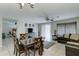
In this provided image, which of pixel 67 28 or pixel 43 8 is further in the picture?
pixel 67 28

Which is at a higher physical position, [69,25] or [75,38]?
[69,25]

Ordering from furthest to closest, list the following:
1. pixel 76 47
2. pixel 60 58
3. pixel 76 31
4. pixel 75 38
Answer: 1. pixel 76 31
2. pixel 75 38
3. pixel 76 47
4. pixel 60 58

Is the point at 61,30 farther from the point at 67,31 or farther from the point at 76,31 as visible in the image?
the point at 76,31

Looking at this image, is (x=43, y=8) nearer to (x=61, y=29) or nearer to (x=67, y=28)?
(x=67, y=28)

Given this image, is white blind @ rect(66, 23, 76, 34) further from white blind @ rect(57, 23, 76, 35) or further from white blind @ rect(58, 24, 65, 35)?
white blind @ rect(58, 24, 65, 35)

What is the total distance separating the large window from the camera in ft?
24.8

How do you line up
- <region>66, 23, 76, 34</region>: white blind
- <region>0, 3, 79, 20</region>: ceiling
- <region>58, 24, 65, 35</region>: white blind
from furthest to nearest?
<region>58, 24, 65, 35</region>: white blind, <region>66, 23, 76, 34</region>: white blind, <region>0, 3, 79, 20</region>: ceiling

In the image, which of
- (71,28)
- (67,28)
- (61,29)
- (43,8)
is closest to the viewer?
(43,8)

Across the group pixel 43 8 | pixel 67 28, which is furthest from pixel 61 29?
pixel 43 8

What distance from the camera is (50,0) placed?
5.35 feet

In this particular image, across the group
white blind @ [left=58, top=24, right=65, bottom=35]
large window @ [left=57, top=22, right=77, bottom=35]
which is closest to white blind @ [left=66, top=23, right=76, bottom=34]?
large window @ [left=57, top=22, right=77, bottom=35]

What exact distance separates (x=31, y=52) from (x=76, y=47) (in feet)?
7.27

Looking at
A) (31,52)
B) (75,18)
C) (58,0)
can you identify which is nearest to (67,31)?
(75,18)

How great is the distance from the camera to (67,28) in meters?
8.17
